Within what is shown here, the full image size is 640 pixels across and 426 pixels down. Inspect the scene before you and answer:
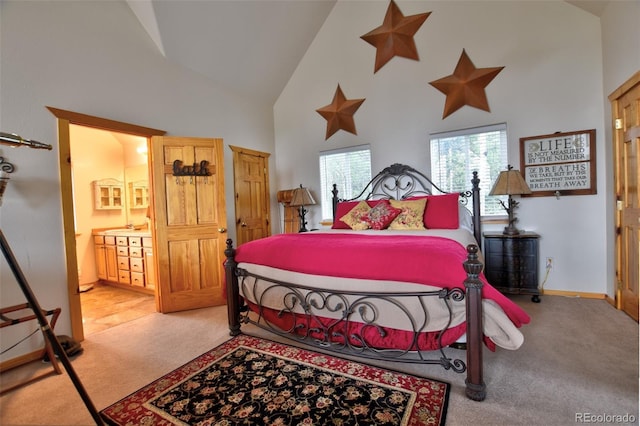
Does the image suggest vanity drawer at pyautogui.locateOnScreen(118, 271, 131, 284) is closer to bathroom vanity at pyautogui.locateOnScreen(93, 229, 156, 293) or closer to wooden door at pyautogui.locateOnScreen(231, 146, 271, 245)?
bathroom vanity at pyautogui.locateOnScreen(93, 229, 156, 293)

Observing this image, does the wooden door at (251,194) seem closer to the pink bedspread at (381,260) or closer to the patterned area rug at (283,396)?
the pink bedspread at (381,260)

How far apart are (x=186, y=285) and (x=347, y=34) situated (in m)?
4.34

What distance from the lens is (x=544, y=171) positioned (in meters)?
3.39

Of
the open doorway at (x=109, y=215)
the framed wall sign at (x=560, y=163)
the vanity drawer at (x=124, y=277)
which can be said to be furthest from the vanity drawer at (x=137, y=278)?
the framed wall sign at (x=560, y=163)

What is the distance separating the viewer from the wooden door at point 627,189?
2.53 meters

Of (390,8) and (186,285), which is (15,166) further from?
(390,8)

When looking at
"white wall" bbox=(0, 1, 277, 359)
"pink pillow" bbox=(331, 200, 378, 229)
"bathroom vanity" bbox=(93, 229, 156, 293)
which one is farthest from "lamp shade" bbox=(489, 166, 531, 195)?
"bathroom vanity" bbox=(93, 229, 156, 293)

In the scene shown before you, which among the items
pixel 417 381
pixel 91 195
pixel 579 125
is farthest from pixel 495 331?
pixel 91 195

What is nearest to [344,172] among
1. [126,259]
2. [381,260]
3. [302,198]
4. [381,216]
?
[302,198]

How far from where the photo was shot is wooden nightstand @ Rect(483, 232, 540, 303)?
10.5 feet

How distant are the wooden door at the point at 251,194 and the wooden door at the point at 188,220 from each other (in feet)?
2.70

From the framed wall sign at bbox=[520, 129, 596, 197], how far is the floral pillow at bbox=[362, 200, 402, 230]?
1.68m

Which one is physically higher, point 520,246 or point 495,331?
point 520,246

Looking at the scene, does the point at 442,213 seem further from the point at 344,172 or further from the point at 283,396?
the point at 283,396
